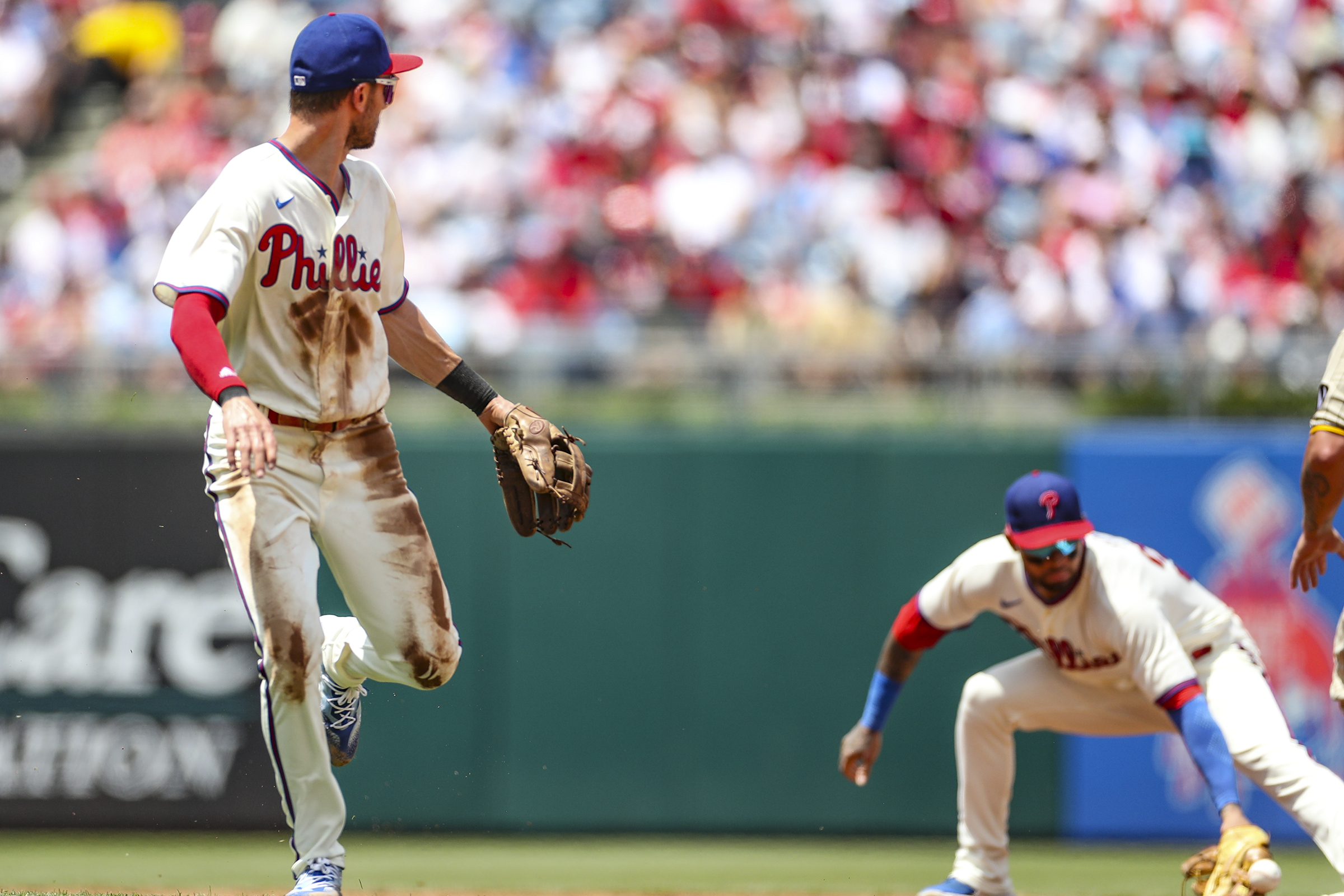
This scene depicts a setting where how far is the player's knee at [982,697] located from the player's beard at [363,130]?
10.1ft

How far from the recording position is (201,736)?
788 cm

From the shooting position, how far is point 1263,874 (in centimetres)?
470

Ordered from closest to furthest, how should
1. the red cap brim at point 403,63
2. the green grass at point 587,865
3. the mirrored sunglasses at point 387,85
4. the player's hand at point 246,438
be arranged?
the player's hand at point 246,438, the mirrored sunglasses at point 387,85, the red cap brim at point 403,63, the green grass at point 587,865

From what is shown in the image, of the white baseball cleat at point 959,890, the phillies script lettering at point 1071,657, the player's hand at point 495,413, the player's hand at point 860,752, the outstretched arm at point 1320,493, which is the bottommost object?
the white baseball cleat at point 959,890

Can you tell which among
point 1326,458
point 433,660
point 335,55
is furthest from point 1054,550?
point 335,55

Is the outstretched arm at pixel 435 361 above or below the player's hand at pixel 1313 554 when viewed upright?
above

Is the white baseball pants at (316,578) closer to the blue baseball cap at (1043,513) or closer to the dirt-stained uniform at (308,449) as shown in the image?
the dirt-stained uniform at (308,449)

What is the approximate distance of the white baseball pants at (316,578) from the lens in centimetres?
427

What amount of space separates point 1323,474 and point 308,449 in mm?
2914

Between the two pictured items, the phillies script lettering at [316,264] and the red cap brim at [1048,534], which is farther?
the red cap brim at [1048,534]

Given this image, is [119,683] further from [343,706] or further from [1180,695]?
[1180,695]

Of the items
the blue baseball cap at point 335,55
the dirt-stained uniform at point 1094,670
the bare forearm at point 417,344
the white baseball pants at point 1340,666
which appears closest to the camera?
the blue baseball cap at point 335,55

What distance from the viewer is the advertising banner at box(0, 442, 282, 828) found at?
25.6 feet

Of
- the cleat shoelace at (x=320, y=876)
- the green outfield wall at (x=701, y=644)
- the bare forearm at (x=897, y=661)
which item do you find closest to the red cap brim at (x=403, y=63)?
the cleat shoelace at (x=320, y=876)
